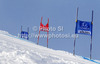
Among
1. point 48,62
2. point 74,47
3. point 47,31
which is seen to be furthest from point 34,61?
point 47,31

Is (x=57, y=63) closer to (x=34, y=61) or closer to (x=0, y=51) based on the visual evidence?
(x=34, y=61)

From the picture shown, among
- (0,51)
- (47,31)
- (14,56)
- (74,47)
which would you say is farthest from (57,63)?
(47,31)

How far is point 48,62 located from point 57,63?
0.40 m

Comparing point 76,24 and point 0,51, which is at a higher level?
point 76,24

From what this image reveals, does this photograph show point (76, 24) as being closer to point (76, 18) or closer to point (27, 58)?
point (76, 18)

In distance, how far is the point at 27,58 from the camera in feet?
19.1

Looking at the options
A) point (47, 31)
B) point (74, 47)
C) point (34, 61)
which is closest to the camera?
point (34, 61)

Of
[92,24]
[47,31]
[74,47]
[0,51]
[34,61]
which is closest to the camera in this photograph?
[34,61]

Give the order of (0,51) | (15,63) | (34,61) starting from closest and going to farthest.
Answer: (15,63)
(34,61)
(0,51)

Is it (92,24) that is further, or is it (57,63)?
(92,24)

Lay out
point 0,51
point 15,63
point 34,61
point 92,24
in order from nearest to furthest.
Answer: point 15,63 < point 34,61 < point 0,51 < point 92,24

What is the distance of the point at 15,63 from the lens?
5.32 m

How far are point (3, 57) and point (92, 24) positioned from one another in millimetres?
9251

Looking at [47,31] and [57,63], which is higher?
[47,31]
